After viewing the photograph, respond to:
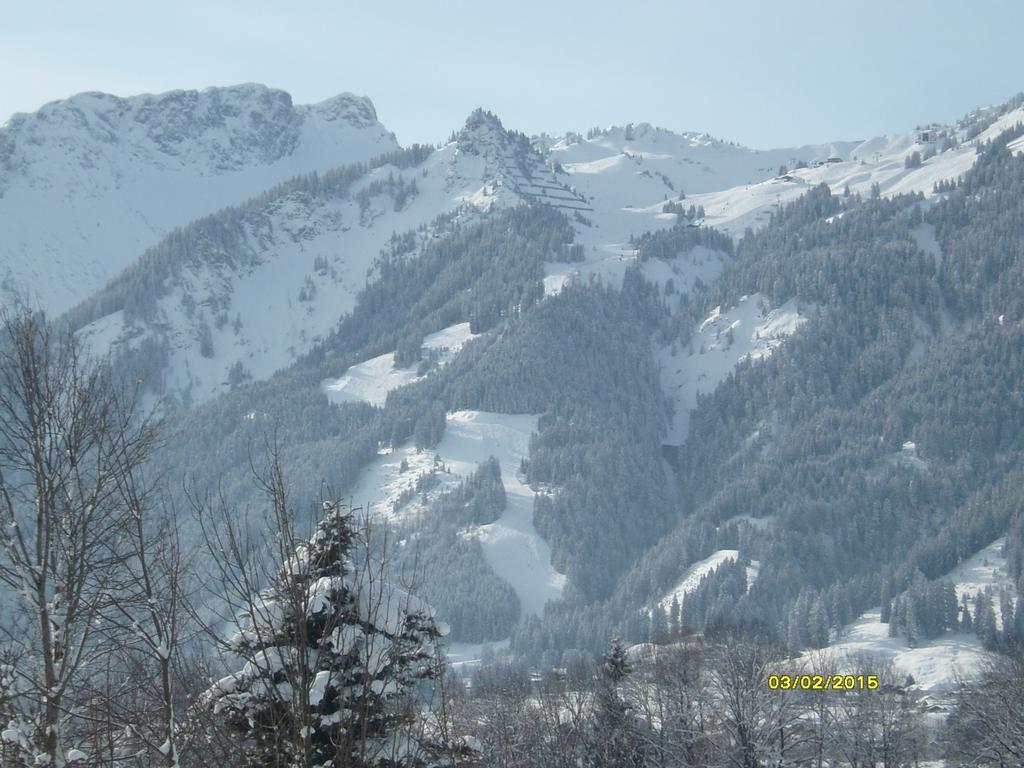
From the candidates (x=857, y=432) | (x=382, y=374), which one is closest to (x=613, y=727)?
(x=857, y=432)

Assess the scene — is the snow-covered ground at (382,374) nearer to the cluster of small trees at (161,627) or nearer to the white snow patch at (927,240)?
the white snow patch at (927,240)

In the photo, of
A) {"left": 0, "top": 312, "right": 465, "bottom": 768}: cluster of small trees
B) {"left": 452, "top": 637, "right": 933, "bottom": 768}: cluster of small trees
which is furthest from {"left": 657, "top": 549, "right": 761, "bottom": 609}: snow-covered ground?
{"left": 0, "top": 312, "right": 465, "bottom": 768}: cluster of small trees

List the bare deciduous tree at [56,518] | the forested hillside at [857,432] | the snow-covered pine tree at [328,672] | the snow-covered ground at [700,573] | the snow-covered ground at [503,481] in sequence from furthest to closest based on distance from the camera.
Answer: the snow-covered ground at [503,481]
the snow-covered ground at [700,573]
the forested hillside at [857,432]
the bare deciduous tree at [56,518]
the snow-covered pine tree at [328,672]

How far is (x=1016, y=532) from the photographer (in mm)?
116938

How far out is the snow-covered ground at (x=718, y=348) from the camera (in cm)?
17619

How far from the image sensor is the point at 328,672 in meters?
11.7

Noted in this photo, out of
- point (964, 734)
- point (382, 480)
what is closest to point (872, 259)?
point (382, 480)

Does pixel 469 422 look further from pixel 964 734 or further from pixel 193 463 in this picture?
pixel 964 734

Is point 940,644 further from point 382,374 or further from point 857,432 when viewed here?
point 382,374

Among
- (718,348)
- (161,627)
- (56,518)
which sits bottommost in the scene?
(161,627)
